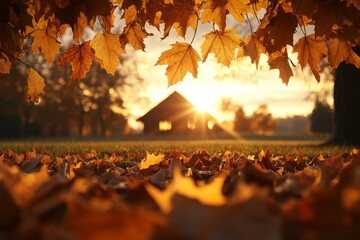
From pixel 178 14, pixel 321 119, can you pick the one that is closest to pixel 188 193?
pixel 178 14

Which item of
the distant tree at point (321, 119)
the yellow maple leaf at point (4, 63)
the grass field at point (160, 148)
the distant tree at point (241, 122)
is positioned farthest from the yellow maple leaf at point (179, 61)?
the distant tree at point (241, 122)

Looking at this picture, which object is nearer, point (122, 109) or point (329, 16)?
point (329, 16)

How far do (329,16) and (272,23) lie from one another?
1.05ft

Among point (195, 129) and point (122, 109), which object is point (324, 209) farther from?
point (122, 109)

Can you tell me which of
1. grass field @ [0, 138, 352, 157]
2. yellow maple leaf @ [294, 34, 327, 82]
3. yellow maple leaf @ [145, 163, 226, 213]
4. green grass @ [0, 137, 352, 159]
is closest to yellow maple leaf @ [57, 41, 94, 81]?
yellow maple leaf @ [294, 34, 327, 82]

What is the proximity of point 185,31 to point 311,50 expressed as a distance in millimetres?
862

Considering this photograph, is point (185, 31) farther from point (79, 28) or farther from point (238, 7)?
point (79, 28)

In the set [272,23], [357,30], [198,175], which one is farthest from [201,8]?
[198,175]

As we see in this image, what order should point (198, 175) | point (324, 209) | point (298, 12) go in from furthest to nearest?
point (298, 12), point (198, 175), point (324, 209)

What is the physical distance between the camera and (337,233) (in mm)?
759

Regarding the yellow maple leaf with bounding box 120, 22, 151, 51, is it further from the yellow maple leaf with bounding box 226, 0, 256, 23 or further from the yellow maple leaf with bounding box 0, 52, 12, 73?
the yellow maple leaf with bounding box 0, 52, 12, 73

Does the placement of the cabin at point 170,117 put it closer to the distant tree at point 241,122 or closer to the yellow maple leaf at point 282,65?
the yellow maple leaf at point 282,65

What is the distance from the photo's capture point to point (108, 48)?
262 centimetres

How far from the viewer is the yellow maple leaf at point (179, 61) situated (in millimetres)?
2459
